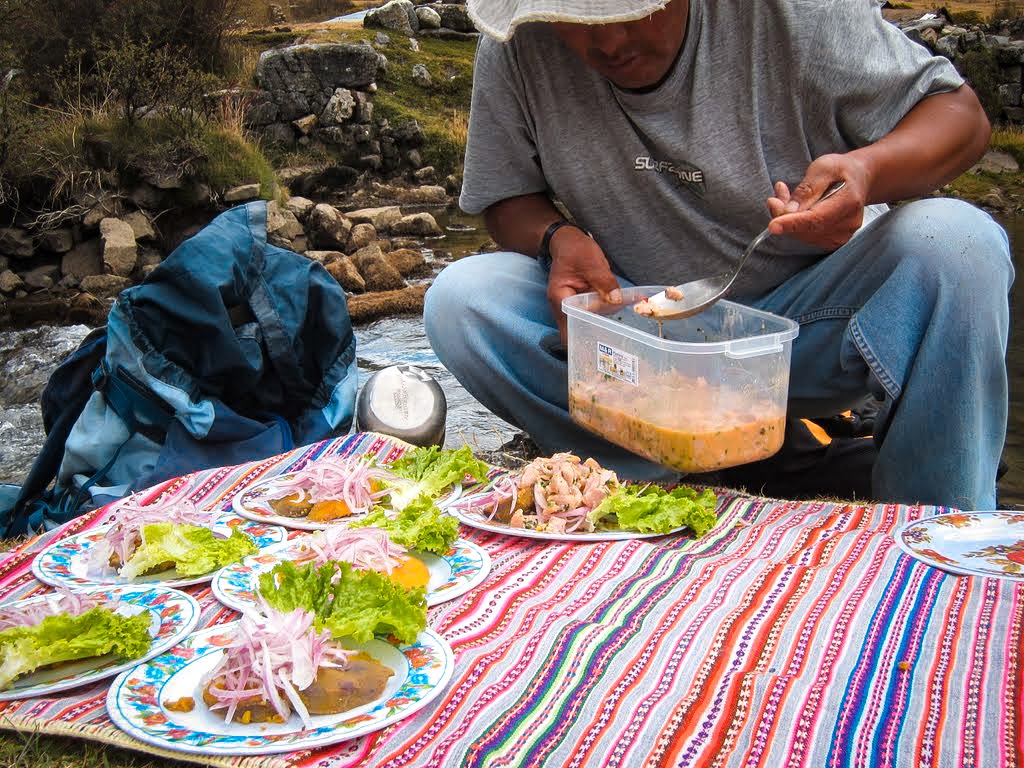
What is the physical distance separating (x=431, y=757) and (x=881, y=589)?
1.13m

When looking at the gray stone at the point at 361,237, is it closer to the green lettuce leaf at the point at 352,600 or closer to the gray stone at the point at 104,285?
the gray stone at the point at 104,285

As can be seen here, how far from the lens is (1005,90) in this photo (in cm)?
2031

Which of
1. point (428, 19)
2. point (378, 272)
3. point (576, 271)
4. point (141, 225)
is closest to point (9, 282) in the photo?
point (141, 225)

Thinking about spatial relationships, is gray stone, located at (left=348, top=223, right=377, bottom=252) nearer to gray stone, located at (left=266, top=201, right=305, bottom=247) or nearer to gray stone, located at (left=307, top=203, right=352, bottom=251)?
gray stone, located at (left=307, top=203, right=352, bottom=251)

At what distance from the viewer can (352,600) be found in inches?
78.1

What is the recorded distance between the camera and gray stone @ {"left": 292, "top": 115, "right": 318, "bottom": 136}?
1961cm

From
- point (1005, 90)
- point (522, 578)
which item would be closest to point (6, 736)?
point (522, 578)

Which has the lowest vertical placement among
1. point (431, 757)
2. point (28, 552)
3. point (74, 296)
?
point (74, 296)

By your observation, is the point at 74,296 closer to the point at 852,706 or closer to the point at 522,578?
the point at 522,578

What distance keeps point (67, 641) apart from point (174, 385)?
1654 mm

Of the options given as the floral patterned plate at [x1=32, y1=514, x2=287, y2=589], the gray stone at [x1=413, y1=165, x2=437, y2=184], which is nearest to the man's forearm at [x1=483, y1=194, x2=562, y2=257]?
the floral patterned plate at [x1=32, y1=514, x2=287, y2=589]

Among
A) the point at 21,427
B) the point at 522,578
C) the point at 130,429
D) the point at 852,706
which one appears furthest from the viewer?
the point at 21,427

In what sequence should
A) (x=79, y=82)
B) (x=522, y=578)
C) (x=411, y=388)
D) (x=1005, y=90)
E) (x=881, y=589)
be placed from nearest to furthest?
(x=881, y=589) → (x=522, y=578) → (x=411, y=388) → (x=79, y=82) → (x=1005, y=90)

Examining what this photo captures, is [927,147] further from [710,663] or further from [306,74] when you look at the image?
[306,74]
